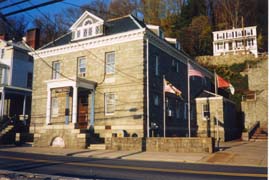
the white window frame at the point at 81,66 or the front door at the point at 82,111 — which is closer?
the front door at the point at 82,111

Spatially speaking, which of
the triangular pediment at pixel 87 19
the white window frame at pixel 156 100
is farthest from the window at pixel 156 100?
the triangular pediment at pixel 87 19

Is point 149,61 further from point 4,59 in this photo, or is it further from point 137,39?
point 4,59

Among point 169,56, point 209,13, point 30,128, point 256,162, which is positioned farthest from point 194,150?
point 209,13

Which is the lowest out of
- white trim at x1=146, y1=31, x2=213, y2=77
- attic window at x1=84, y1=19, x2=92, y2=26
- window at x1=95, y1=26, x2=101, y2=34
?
white trim at x1=146, y1=31, x2=213, y2=77

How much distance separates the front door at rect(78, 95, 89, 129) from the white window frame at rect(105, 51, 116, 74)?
3.23 metres

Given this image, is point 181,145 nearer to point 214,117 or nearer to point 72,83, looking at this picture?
point 72,83

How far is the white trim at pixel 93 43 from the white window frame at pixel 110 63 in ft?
3.11

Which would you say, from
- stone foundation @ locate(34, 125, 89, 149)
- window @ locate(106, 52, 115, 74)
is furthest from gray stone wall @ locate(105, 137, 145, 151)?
window @ locate(106, 52, 115, 74)

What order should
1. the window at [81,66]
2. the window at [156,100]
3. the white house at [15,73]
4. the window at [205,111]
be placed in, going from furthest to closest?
the white house at [15,73] < the window at [205,111] < the window at [81,66] < the window at [156,100]

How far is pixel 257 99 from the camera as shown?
37344 mm

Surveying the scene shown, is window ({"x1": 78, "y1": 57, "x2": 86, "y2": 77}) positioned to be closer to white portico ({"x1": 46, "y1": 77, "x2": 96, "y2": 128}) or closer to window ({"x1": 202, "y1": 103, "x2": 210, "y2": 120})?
white portico ({"x1": 46, "y1": 77, "x2": 96, "y2": 128})

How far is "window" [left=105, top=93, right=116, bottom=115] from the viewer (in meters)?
24.7

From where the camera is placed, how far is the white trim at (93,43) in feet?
79.4

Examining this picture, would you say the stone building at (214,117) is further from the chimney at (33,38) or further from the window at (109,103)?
the chimney at (33,38)
